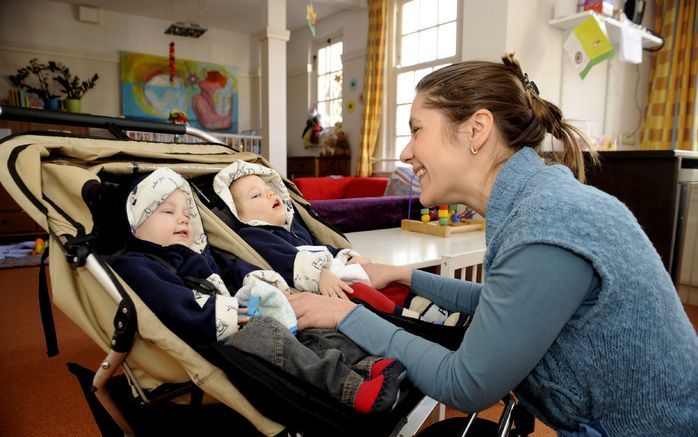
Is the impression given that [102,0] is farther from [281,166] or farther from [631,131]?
[631,131]

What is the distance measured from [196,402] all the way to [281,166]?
4153 mm

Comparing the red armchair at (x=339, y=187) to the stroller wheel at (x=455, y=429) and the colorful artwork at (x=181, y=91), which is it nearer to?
the colorful artwork at (x=181, y=91)

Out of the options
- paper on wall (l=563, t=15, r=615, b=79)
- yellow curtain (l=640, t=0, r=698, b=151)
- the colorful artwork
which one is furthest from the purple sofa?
the colorful artwork

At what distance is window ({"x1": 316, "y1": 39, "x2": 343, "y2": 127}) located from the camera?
662 centimetres

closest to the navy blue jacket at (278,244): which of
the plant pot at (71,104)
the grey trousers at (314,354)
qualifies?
the grey trousers at (314,354)

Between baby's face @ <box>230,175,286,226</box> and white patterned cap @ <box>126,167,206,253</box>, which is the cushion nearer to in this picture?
baby's face @ <box>230,175,286,226</box>

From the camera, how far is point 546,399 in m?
0.77

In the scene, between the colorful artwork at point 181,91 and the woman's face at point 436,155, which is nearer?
the woman's face at point 436,155

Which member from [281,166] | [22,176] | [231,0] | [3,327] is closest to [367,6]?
[231,0]

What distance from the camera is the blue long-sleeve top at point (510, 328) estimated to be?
25.2 inches

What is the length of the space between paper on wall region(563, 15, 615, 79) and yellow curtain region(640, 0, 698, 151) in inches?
58.8

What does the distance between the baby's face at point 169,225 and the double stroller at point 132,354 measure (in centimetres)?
7

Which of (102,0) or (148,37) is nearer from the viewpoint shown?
(102,0)

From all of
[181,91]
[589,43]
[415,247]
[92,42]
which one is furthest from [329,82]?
[415,247]
